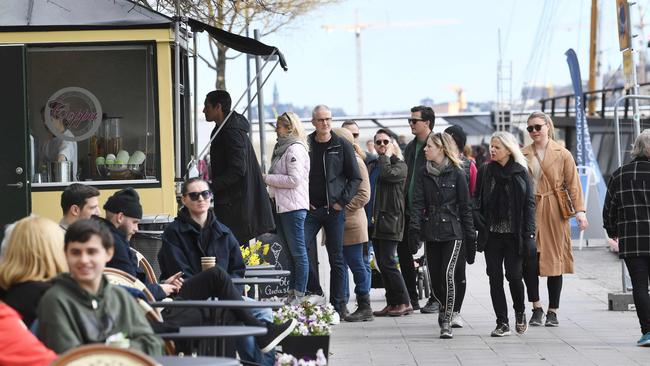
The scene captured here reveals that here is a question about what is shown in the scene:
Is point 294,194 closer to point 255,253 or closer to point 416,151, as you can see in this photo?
point 255,253

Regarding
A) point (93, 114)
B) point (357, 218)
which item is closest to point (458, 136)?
point (357, 218)

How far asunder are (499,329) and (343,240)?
2146 mm

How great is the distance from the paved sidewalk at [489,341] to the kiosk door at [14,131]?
3019mm

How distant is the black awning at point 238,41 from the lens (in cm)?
1255

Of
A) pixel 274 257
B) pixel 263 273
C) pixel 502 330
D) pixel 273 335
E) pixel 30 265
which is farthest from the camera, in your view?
pixel 274 257

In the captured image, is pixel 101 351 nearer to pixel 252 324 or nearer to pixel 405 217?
pixel 252 324

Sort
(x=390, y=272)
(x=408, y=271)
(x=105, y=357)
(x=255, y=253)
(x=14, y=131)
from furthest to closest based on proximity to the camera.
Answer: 1. (x=408, y=271)
2. (x=390, y=272)
3. (x=255, y=253)
4. (x=14, y=131)
5. (x=105, y=357)

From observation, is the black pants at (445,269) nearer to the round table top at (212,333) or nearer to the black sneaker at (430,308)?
the black sneaker at (430,308)

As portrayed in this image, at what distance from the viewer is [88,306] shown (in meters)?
5.87

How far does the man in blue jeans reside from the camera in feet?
42.4

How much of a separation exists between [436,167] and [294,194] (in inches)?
59.4

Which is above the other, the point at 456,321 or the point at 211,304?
the point at 211,304

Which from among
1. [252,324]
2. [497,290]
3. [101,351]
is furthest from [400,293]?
[101,351]

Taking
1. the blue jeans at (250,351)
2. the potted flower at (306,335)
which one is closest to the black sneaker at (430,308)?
the potted flower at (306,335)
